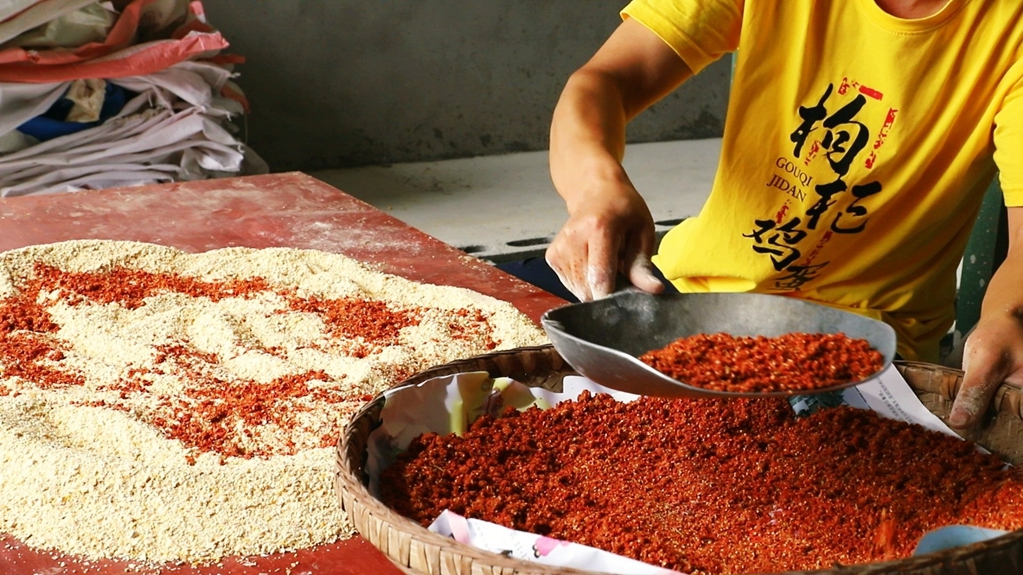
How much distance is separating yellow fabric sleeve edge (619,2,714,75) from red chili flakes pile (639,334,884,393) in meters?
0.56

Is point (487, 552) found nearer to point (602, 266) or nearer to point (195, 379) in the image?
point (602, 266)

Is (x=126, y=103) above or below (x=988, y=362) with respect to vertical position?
below

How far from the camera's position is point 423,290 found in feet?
4.88

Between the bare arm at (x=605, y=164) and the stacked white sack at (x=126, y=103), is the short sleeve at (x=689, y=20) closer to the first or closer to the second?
the bare arm at (x=605, y=164)

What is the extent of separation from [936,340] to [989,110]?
1.30ft

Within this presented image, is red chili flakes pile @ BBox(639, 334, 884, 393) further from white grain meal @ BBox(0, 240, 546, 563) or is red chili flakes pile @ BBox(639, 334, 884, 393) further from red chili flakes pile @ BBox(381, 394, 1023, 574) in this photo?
white grain meal @ BBox(0, 240, 546, 563)

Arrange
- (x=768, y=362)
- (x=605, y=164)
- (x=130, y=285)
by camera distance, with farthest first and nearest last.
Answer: (x=130, y=285) → (x=605, y=164) → (x=768, y=362)

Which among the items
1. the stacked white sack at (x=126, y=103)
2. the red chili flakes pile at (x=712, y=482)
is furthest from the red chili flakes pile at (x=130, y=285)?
the stacked white sack at (x=126, y=103)

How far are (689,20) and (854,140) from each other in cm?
28

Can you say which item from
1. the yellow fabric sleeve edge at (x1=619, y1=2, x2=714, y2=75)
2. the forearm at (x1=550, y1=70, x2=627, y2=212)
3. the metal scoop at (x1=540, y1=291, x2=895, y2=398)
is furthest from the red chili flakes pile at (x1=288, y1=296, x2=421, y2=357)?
the yellow fabric sleeve edge at (x1=619, y1=2, x2=714, y2=75)

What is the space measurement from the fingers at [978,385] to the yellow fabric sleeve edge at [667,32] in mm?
610

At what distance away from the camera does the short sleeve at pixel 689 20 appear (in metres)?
1.36

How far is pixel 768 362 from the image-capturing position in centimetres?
89

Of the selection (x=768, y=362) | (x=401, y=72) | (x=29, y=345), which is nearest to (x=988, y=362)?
(x=768, y=362)
